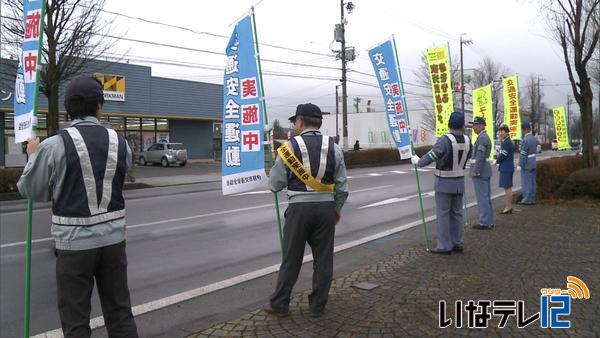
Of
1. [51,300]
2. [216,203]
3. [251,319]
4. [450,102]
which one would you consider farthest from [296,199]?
[216,203]

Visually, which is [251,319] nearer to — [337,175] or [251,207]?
[337,175]

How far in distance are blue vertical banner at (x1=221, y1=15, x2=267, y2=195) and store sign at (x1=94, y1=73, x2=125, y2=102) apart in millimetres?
27469

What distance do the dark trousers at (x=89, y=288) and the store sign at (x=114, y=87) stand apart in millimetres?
29489

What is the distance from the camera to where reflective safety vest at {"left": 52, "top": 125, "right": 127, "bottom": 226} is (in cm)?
283

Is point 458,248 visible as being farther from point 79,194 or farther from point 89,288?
point 79,194

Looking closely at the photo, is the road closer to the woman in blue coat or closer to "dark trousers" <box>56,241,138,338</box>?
"dark trousers" <box>56,241,138,338</box>

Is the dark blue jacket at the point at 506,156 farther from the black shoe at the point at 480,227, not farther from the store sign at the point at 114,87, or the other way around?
the store sign at the point at 114,87

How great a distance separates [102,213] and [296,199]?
5.66 feet

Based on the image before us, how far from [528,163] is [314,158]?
8256 millimetres

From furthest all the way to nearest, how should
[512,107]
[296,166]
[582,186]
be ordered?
1. [512,107]
2. [582,186]
3. [296,166]

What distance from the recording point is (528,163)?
10695mm

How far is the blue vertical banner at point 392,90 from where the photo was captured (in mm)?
7434

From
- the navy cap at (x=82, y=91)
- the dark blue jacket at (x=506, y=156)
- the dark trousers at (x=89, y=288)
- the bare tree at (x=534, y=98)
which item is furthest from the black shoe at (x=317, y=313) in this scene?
the bare tree at (x=534, y=98)

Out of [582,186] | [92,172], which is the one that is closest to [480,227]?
[582,186]
